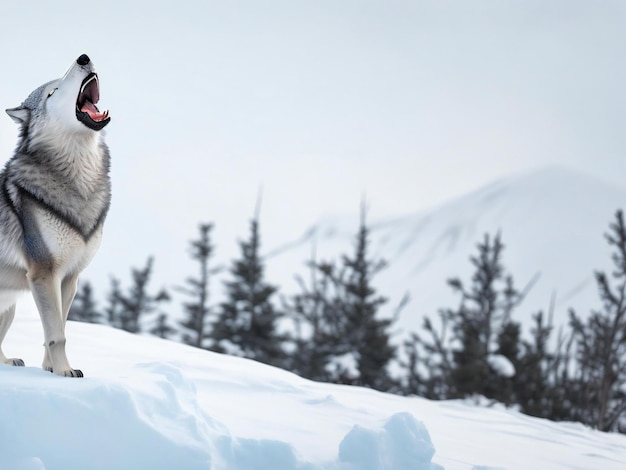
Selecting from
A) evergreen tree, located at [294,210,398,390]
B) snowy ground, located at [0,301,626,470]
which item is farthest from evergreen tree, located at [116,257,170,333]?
snowy ground, located at [0,301,626,470]

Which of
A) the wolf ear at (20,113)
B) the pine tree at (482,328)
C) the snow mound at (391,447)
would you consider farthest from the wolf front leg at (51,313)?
the pine tree at (482,328)

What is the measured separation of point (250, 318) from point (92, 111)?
24.9 metres

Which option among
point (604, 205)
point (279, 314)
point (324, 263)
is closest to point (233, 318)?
point (279, 314)

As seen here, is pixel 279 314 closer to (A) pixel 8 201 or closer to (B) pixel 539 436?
(B) pixel 539 436

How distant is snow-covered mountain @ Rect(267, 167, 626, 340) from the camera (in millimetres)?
91125

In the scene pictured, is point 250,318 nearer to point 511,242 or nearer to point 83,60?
point 83,60

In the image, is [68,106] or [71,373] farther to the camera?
[68,106]

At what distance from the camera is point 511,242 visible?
10675 cm

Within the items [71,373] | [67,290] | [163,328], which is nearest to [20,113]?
[67,290]

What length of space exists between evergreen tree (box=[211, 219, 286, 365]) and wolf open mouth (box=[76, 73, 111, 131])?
2396 cm

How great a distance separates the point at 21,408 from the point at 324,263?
23.7m

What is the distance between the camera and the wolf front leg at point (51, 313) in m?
3.77

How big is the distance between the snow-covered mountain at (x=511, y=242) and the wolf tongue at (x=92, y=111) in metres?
76.3

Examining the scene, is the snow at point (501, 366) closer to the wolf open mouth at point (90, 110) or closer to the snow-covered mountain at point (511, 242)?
the wolf open mouth at point (90, 110)
